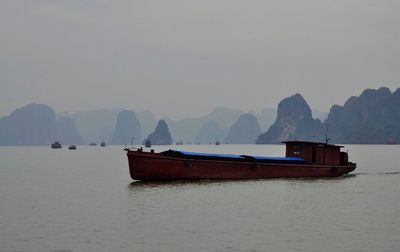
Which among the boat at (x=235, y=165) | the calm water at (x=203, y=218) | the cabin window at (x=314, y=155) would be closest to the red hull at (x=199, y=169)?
the boat at (x=235, y=165)

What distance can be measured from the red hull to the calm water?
1071 mm

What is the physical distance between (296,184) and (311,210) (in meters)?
18.5

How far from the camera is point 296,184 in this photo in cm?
5625

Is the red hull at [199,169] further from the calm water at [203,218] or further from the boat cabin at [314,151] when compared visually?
the boat cabin at [314,151]

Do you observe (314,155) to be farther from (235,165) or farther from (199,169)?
(199,169)

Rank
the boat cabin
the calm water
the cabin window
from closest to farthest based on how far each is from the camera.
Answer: the calm water < the boat cabin < the cabin window

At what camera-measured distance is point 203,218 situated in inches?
1328

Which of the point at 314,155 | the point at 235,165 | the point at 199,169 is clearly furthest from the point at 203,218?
the point at 314,155

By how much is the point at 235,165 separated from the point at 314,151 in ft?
34.9

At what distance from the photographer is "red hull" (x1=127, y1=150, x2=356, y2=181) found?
53156mm

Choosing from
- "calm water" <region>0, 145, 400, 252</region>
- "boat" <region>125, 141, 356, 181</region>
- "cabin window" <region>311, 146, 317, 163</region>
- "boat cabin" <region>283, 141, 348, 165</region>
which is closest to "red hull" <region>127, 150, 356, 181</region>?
"boat" <region>125, 141, 356, 181</region>

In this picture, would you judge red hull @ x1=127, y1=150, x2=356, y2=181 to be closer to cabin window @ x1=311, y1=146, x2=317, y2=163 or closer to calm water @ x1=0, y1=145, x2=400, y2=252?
calm water @ x1=0, y1=145, x2=400, y2=252

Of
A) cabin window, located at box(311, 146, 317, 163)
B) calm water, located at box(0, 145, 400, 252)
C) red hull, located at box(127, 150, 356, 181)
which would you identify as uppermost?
cabin window, located at box(311, 146, 317, 163)

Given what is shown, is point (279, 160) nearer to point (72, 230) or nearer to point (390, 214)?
point (390, 214)
